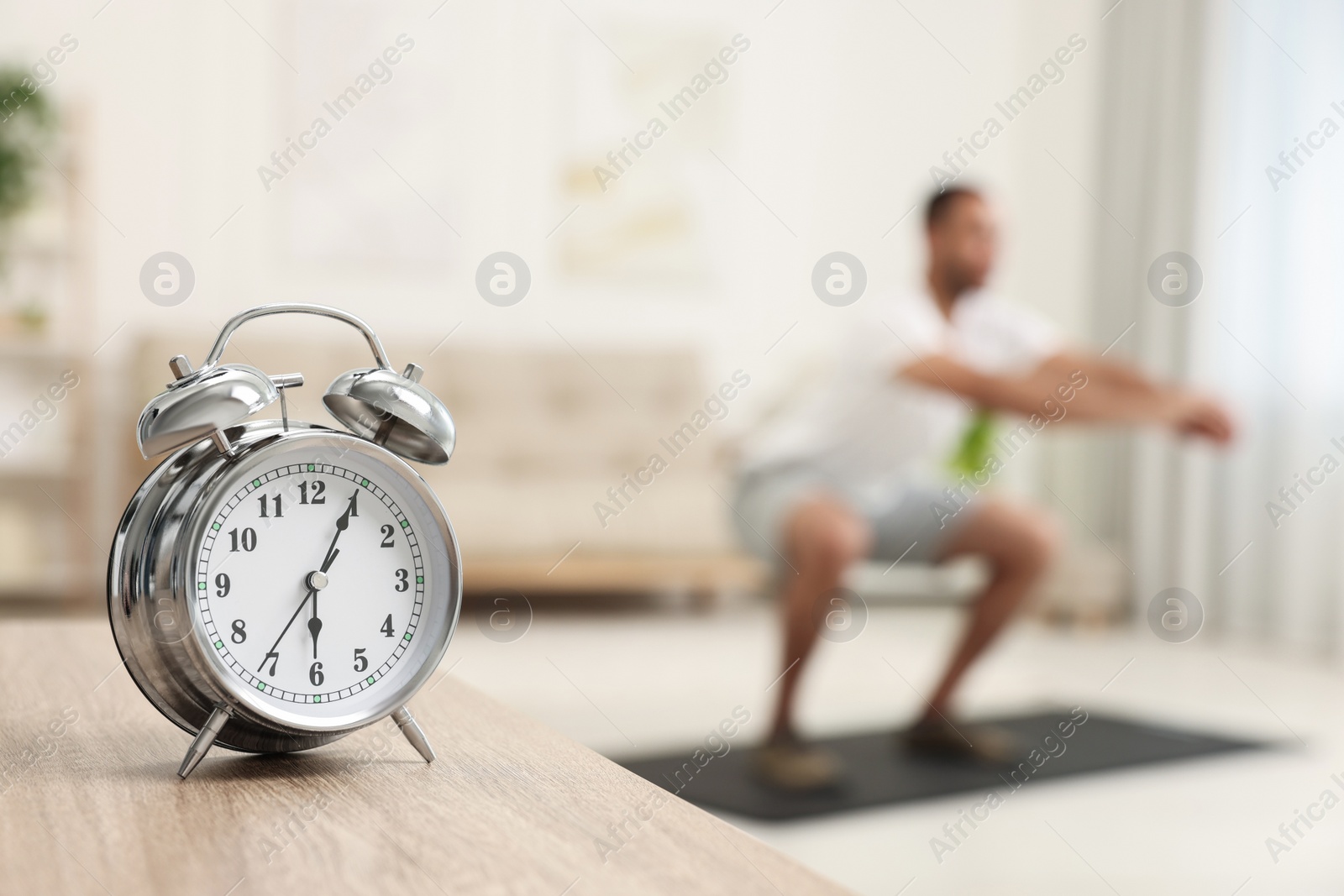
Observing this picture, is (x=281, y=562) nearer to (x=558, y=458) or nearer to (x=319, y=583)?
(x=319, y=583)

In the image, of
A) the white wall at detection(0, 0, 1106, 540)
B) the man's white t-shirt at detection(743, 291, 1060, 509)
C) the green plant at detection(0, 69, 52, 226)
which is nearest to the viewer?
the man's white t-shirt at detection(743, 291, 1060, 509)

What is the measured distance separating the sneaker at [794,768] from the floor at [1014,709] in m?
0.18

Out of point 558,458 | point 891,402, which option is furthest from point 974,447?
point 558,458

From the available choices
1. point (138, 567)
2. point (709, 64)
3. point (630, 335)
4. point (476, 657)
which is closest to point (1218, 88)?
point (709, 64)

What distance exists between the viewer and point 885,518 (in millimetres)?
2623

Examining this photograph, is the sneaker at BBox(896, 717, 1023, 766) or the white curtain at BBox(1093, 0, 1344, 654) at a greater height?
the white curtain at BBox(1093, 0, 1344, 654)

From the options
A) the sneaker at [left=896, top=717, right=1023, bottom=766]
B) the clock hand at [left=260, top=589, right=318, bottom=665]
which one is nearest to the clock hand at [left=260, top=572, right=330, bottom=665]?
the clock hand at [left=260, top=589, right=318, bottom=665]

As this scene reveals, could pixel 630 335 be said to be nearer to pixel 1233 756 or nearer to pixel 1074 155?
pixel 1074 155

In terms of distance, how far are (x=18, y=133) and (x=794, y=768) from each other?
303cm

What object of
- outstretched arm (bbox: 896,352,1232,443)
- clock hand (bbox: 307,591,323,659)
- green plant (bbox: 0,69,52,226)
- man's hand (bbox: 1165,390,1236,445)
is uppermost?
man's hand (bbox: 1165,390,1236,445)

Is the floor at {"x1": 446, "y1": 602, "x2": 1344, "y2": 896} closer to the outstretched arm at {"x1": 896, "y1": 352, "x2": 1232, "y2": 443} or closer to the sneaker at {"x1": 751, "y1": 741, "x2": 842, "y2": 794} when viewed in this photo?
the sneaker at {"x1": 751, "y1": 741, "x2": 842, "y2": 794}

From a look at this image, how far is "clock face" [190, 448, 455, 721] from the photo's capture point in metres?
0.54

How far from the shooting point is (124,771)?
518mm

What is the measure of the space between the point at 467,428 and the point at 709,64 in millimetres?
1782
